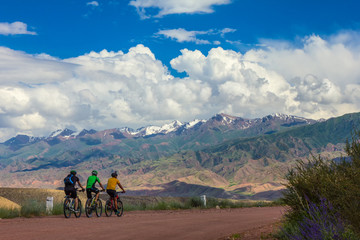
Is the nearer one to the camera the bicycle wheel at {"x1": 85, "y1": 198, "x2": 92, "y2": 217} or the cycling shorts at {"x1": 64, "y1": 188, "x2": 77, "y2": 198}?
the cycling shorts at {"x1": 64, "y1": 188, "x2": 77, "y2": 198}

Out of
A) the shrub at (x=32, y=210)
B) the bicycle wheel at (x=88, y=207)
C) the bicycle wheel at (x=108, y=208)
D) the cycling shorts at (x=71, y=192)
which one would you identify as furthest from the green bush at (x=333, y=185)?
the shrub at (x=32, y=210)

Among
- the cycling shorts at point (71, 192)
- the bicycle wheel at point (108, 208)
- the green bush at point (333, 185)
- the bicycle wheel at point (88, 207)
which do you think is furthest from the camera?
the bicycle wheel at point (108, 208)

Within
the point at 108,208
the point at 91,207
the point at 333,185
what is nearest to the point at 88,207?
the point at 91,207

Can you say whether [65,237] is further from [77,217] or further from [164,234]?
[77,217]

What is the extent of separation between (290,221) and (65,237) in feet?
20.3

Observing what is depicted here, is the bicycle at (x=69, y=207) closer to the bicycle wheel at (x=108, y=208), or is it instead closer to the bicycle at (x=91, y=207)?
the bicycle at (x=91, y=207)

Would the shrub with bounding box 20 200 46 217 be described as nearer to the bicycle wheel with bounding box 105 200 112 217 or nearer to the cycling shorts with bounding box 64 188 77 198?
the cycling shorts with bounding box 64 188 77 198

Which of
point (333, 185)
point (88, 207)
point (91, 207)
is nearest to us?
point (333, 185)

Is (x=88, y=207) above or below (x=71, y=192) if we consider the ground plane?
below

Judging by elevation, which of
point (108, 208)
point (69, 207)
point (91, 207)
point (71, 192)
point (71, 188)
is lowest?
point (108, 208)

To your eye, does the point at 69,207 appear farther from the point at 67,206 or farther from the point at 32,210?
the point at 32,210

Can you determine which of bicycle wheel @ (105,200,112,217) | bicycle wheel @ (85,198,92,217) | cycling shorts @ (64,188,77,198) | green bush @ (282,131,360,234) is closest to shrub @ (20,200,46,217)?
cycling shorts @ (64,188,77,198)

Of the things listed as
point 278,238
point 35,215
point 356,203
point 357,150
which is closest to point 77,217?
point 35,215

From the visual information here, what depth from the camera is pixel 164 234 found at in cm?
1396
